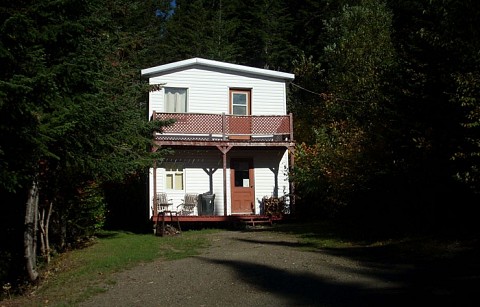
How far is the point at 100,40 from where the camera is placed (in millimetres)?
12148

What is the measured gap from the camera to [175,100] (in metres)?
21.1

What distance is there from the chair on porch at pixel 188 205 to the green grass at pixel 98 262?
2534mm

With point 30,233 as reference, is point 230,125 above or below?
above

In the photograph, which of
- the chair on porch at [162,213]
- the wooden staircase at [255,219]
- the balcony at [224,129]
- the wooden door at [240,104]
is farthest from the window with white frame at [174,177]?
the wooden staircase at [255,219]

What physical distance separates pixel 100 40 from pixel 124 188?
43.4 feet

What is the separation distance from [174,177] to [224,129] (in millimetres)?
2864

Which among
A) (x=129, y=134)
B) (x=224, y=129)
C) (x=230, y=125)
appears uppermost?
(x=230, y=125)

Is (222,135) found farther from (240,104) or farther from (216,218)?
(216,218)

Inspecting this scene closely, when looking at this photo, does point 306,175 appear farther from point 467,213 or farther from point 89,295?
point 89,295

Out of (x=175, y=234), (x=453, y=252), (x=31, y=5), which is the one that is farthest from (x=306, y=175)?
(x=31, y=5)

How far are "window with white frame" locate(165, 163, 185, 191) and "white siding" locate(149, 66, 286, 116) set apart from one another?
227 centimetres

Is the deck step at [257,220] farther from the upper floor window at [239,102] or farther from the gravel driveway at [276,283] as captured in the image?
the gravel driveway at [276,283]

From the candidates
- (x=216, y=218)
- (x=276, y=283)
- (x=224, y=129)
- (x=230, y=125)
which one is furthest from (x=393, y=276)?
(x=230, y=125)

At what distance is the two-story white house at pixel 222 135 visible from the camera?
66.2 feet
